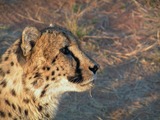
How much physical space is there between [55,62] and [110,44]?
106 inches

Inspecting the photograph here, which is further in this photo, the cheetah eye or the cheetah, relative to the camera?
the cheetah eye

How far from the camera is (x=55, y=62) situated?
123 inches

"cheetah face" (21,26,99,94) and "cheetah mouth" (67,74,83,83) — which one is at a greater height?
"cheetah face" (21,26,99,94)

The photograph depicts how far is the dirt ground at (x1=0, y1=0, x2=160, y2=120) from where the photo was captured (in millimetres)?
4734

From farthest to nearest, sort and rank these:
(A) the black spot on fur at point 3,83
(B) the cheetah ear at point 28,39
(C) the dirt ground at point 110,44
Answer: (C) the dirt ground at point 110,44
(A) the black spot on fur at point 3,83
(B) the cheetah ear at point 28,39

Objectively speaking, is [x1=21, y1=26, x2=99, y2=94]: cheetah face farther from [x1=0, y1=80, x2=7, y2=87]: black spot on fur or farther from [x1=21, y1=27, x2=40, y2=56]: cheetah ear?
[x1=0, y1=80, x2=7, y2=87]: black spot on fur

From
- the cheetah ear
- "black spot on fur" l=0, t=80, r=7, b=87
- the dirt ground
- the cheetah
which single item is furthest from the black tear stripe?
the dirt ground

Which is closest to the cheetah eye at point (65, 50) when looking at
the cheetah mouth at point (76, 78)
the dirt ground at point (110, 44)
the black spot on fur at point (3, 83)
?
the cheetah mouth at point (76, 78)

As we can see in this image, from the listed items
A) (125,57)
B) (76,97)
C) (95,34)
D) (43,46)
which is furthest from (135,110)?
(43,46)

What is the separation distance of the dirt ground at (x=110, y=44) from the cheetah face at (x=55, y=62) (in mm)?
1423

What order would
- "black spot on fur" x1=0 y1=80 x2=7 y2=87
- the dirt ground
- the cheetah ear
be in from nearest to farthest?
the cheetah ear
"black spot on fur" x1=0 y1=80 x2=7 y2=87
the dirt ground

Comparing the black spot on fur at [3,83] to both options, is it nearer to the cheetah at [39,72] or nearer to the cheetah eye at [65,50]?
the cheetah at [39,72]

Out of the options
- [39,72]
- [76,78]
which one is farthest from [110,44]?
[39,72]

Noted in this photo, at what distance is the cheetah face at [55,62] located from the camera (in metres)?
3.04
